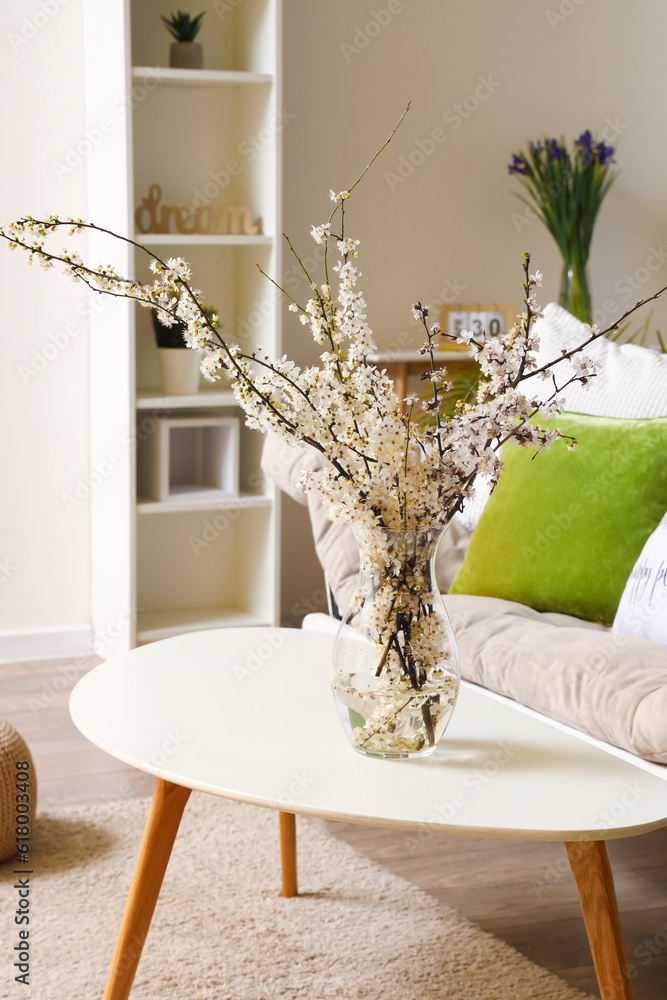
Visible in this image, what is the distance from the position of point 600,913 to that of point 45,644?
7.24 ft

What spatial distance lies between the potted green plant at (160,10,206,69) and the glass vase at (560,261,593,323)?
124 cm

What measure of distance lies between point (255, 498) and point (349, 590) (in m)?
0.99

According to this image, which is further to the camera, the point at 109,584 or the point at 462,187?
the point at 462,187

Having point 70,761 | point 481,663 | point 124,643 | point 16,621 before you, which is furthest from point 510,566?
point 16,621

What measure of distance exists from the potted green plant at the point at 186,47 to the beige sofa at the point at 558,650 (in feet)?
4.12

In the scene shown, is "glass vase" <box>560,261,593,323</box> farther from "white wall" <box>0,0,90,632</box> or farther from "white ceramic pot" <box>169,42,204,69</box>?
"white wall" <box>0,0,90,632</box>

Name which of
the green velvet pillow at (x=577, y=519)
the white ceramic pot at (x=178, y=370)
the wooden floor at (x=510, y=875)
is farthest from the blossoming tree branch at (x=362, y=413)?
the white ceramic pot at (x=178, y=370)

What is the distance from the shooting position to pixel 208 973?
1547mm

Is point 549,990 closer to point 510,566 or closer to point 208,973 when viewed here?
point 208,973

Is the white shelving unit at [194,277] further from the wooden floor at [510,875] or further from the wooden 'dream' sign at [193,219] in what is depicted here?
the wooden floor at [510,875]

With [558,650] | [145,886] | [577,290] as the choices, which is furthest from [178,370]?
[145,886]

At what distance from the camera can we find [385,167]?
129 inches

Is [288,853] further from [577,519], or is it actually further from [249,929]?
[577,519]

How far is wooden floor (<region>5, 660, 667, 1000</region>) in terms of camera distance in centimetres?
164
